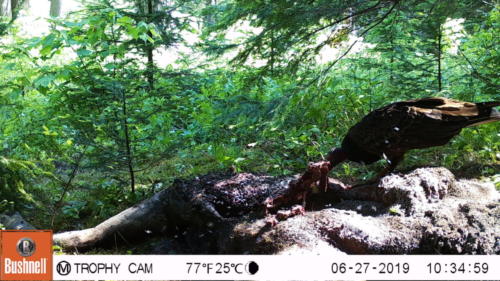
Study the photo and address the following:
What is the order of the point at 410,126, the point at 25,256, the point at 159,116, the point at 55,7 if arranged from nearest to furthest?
the point at 25,256 → the point at 410,126 → the point at 159,116 → the point at 55,7

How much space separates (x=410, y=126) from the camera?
359cm

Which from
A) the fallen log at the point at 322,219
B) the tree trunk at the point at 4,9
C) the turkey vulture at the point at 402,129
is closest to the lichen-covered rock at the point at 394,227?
the fallen log at the point at 322,219

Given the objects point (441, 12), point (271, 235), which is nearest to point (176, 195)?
point (271, 235)

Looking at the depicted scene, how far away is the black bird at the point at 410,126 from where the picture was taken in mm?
3525

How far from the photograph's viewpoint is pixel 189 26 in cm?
823

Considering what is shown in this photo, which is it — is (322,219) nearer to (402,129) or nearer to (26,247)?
(402,129)

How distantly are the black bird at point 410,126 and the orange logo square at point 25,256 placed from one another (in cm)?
226

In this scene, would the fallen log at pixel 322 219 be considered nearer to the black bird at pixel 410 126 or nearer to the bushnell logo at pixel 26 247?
the black bird at pixel 410 126

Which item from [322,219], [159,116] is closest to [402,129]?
[322,219]

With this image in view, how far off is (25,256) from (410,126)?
3210mm

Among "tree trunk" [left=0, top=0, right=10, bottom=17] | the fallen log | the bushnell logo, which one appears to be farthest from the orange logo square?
"tree trunk" [left=0, top=0, right=10, bottom=17]

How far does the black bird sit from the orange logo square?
2.26 meters

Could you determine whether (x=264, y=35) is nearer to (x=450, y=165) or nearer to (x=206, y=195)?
(x=206, y=195)

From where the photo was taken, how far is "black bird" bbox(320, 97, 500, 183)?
353 centimetres
